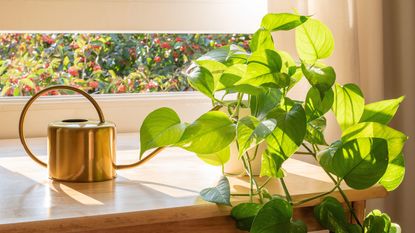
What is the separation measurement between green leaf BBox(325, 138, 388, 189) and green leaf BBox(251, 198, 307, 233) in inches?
3.7

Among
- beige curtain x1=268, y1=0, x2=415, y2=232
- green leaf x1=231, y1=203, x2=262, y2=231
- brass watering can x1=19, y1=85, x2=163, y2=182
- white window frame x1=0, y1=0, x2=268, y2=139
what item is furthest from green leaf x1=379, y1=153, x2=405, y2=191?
white window frame x1=0, y1=0, x2=268, y2=139

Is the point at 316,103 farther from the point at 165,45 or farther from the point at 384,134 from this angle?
the point at 165,45

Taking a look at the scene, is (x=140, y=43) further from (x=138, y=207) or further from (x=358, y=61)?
(x=138, y=207)

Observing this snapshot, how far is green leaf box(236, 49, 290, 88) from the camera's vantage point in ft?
3.45

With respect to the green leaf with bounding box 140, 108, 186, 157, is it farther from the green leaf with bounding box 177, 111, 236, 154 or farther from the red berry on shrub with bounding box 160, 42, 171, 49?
the red berry on shrub with bounding box 160, 42, 171, 49

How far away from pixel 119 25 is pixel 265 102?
916mm

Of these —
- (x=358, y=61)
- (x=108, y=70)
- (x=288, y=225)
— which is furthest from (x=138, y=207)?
(x=108, y=70)

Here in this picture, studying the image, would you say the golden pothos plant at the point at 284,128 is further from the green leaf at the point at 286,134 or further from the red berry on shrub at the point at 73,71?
the red berry on shrub at the point at 73,71

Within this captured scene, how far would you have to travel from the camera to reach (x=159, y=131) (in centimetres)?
107

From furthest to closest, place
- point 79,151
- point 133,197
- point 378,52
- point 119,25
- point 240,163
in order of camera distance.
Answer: point 119,25, point 378,52, point 240,163, point 79,151, point 133,197

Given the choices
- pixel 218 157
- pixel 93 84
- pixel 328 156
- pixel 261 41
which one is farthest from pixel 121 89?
pixel 328 156

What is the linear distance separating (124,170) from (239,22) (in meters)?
0.77

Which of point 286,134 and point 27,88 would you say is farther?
point 27,88

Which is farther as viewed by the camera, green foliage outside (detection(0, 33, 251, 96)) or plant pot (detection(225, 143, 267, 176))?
green foliage outside (detection(0, 33, 251, 96))
